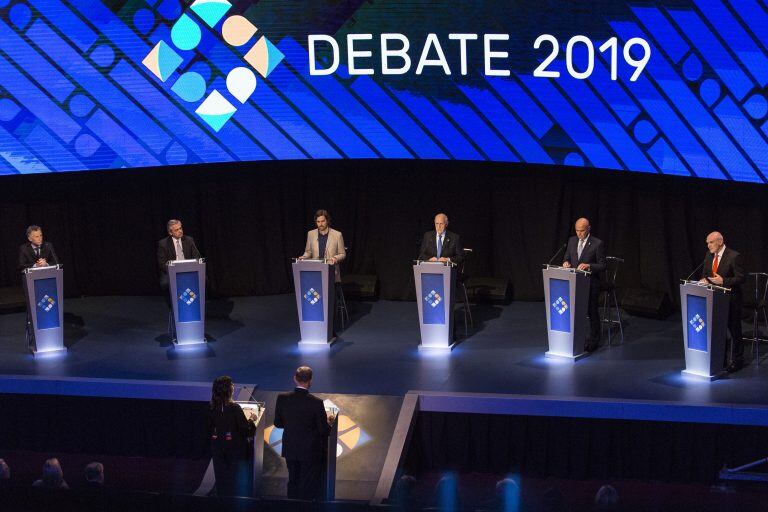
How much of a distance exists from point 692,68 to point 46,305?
6.25 m

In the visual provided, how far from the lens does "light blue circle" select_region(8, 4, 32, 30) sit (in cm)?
1045

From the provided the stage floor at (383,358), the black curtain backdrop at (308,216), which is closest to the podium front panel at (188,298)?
the stage floor at (383,358)

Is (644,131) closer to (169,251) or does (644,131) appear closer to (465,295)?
(465,295)

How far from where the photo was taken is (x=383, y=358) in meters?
9.55

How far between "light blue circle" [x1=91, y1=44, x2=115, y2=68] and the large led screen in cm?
1

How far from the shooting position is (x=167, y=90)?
10.7 m

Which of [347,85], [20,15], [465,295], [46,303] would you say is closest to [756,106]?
[465,295]

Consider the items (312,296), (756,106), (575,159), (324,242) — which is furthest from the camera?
(324,242)

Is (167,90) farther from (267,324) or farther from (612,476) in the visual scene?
(612,476)

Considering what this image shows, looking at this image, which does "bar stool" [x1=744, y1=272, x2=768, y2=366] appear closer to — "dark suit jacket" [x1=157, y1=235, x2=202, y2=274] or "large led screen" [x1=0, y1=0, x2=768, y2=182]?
"large led screen" [x1=0, y1=0, x2=768, y2=182]

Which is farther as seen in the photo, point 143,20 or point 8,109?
point 8,109

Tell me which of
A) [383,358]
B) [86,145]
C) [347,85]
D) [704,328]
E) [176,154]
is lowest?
[383,358]

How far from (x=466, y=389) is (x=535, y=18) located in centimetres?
362

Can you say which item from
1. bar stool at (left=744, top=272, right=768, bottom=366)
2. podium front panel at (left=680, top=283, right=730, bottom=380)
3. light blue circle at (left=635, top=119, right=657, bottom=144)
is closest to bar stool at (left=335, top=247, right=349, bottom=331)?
light blue circle at (left=635, top=119, right=657, bottom=144)
